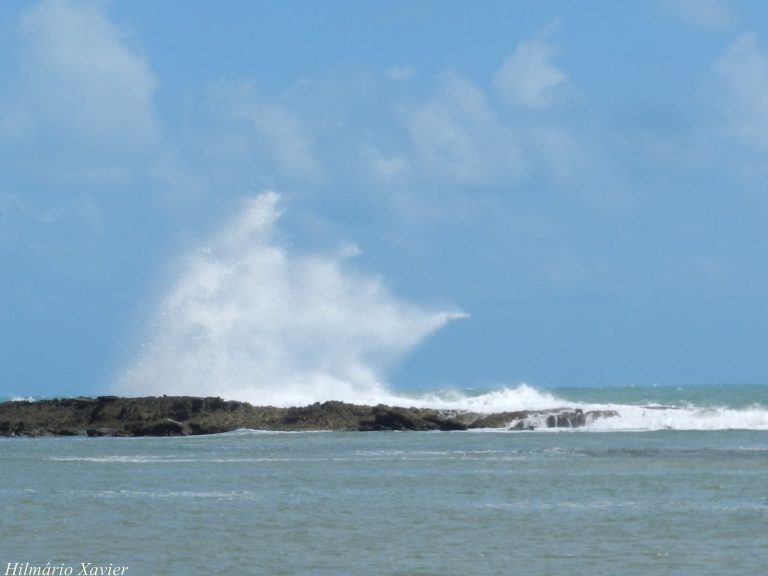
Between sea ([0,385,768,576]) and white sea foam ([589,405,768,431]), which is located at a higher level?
white sea foam ([589,405,768,431])

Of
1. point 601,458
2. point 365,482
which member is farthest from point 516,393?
point 365,482

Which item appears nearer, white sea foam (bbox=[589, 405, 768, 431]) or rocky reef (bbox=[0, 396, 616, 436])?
rocky reef (bbox=[0, 396, 616, 436])

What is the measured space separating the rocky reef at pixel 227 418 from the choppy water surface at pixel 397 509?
33.0ft

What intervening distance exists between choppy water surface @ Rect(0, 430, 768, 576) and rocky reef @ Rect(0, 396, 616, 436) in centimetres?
1007

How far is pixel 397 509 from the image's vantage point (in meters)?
25.2

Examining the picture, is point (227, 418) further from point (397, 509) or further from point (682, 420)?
point (397, 509)

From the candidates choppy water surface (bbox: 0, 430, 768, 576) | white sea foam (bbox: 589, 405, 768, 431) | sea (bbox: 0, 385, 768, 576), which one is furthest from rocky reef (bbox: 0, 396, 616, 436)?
choppy water surface (bbox: 0, 430, 768, 576)

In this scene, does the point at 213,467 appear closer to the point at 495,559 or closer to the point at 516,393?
the point at 495,559

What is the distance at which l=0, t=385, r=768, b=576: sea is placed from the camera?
19469 mm

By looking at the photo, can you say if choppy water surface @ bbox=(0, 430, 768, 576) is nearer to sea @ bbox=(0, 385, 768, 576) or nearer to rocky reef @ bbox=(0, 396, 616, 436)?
sea @ bbox=(0, 385, 768, 576)

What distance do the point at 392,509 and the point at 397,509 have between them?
3.4 inches

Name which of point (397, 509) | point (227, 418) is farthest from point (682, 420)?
point (397, 509)

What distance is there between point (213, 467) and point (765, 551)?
688 inches

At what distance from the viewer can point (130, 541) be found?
21.5 m
